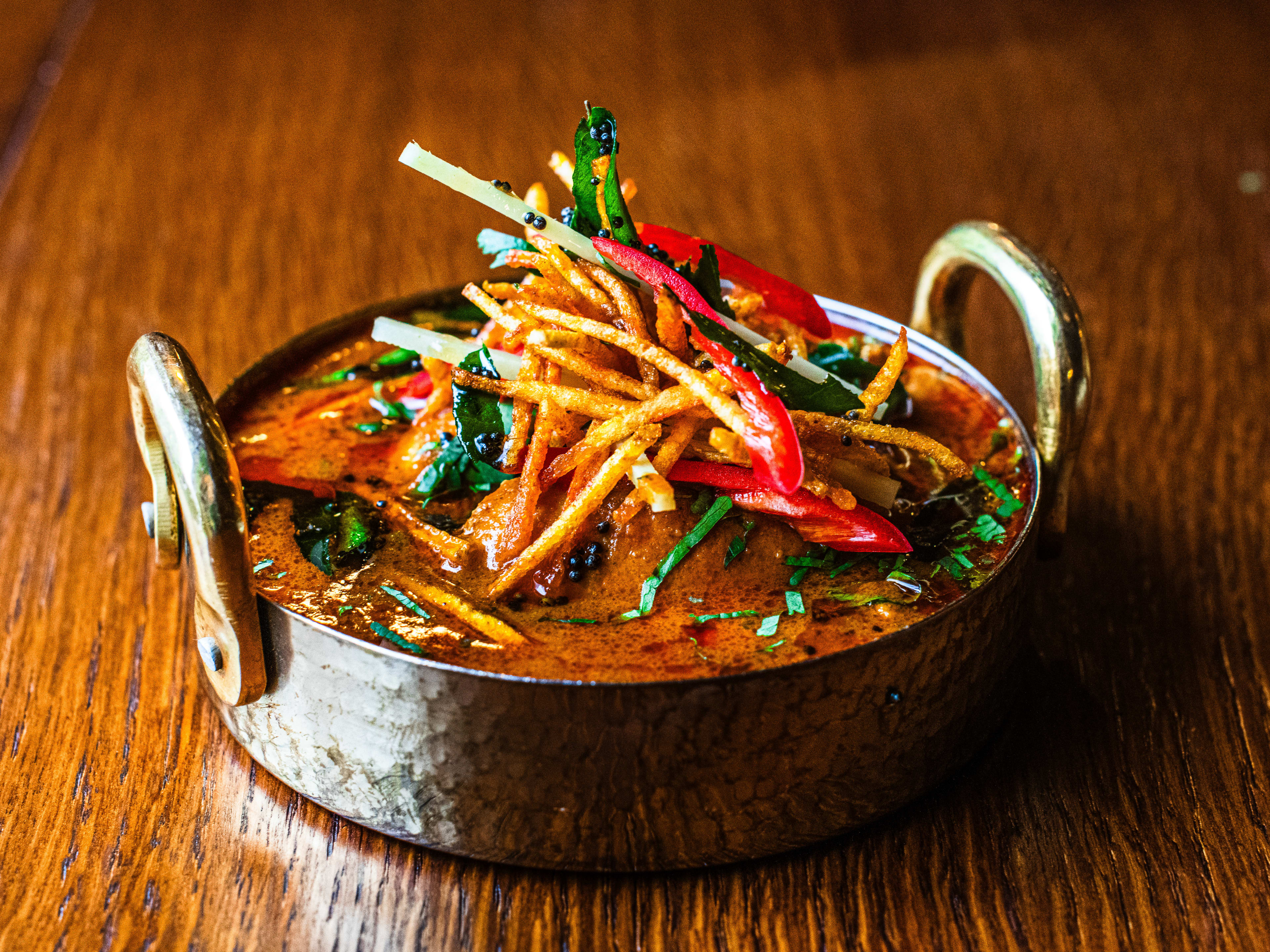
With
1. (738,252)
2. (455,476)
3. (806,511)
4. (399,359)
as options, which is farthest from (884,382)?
(738,252)

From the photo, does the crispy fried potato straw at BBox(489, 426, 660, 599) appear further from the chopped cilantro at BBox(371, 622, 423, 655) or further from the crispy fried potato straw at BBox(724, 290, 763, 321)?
the crispy fried potato straw at BBox(724, 290, 763, 321)

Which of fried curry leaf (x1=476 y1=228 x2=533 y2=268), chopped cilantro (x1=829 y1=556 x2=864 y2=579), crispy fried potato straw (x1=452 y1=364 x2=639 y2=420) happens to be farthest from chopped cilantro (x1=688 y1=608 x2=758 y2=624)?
fried curry leaf (x1=476 y1=228 x2=533 y2=268)

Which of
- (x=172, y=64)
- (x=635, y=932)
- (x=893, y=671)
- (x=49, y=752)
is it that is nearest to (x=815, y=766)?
(x=893, y=671)

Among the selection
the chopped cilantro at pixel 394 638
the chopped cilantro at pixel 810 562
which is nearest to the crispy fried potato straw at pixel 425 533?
the chopped cilantro at pixel 394 638

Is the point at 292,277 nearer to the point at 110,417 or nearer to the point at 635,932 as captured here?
the point at 110,417

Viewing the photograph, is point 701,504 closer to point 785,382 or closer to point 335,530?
point 785,382

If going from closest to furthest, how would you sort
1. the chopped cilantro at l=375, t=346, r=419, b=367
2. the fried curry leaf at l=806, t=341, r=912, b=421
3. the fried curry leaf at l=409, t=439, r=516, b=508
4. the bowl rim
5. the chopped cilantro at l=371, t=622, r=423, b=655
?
the bowl rim < the chopped cilantro at l=371, t=622, r=423, b=655 < the fried curry leaf at l=409, t=439, r=516, b=508 < the fried curry leaf at l=806, t=341, r=912, b=421 < the chopped cilantro at l=375, t=346, r=419, b=367

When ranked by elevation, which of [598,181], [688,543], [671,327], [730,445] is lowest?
[688,543]
